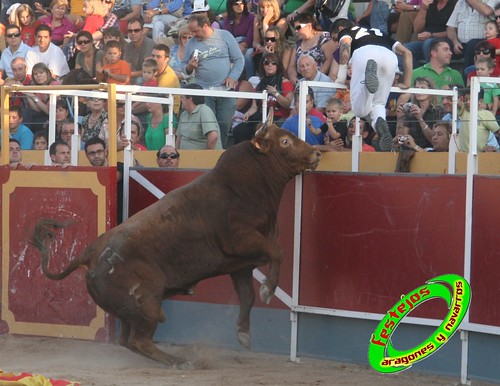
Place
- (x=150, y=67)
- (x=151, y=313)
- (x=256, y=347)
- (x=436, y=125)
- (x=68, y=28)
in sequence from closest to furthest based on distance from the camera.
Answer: (x=151, y=313), (x=256, y=347), (x=436, y=125), (x=150, y=67), (x=68, y=28)

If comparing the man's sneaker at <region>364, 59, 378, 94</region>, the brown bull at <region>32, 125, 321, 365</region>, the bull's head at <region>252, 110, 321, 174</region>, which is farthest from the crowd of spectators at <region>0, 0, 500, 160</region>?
Result: the brown bull at <region>32, 125, 321, 365</region>

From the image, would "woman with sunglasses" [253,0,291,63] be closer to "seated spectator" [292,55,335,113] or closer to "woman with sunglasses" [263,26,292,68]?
"woman with sunglasses" [263,26,292,68]

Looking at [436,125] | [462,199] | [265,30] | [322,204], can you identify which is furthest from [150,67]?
[462,199]

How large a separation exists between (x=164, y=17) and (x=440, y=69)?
558 centimetres

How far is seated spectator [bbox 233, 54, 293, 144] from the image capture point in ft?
42.3

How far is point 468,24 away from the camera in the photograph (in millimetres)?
13828

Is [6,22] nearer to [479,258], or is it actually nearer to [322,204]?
[322,204]

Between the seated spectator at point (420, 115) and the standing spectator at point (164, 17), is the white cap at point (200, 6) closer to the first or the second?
the standing spectator at point (164, 17)

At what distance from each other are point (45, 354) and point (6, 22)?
417 inches

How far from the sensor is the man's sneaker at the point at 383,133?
1054cm

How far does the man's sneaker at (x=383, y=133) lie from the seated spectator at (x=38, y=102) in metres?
6.30

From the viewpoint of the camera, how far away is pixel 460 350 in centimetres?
887

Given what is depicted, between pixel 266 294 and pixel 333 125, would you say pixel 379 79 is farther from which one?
pixel 266 294

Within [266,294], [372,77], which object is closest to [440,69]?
[372,77]
